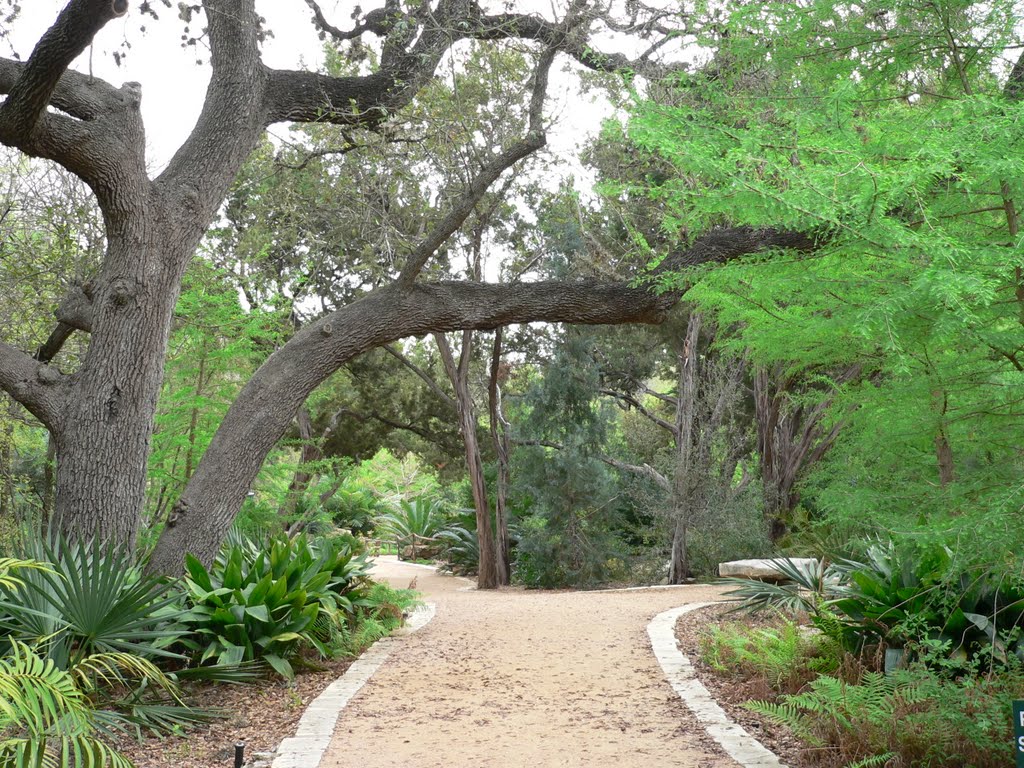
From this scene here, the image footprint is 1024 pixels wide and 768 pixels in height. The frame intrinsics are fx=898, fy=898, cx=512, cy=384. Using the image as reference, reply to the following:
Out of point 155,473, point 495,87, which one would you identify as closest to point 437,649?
point 155,473

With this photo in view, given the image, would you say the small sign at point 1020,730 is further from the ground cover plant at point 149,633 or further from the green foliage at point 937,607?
the ground cover plant at point 149,633

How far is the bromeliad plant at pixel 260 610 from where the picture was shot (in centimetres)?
679

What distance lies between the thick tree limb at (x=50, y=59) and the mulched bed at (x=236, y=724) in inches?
179

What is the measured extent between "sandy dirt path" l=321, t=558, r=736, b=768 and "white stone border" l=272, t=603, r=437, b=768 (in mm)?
78

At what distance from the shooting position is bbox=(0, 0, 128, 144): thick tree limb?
6.43 metres

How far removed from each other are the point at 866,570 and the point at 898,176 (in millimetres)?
4485

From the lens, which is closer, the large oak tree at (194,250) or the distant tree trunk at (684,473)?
the large oak tree at (194,250)

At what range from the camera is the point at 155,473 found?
1199 cm

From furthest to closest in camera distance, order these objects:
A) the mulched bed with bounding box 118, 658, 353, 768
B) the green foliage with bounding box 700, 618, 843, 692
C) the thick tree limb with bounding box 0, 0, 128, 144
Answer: the thick tree limb with bounding box 0, 0, 128, 144 → the green foliage with bounding box 700, 618, 843, 692 → the mulched bed with bounding box 118, 658, 353, 768

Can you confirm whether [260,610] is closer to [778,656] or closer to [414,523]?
[778,656]

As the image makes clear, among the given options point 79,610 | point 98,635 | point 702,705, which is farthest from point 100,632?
point 702,705

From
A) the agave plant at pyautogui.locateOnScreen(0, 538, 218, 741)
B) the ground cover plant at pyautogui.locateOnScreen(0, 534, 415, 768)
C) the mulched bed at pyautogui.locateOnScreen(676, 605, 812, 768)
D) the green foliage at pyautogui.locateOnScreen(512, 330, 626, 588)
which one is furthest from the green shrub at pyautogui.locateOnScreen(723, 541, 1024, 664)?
the green foliage at pyautogui.locateOnScreen(512, 330, 626, 588)

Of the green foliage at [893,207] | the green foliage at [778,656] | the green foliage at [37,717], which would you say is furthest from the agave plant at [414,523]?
the green foliage at [37,717]

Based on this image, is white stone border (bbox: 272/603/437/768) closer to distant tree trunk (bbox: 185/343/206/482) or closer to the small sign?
the small sign
